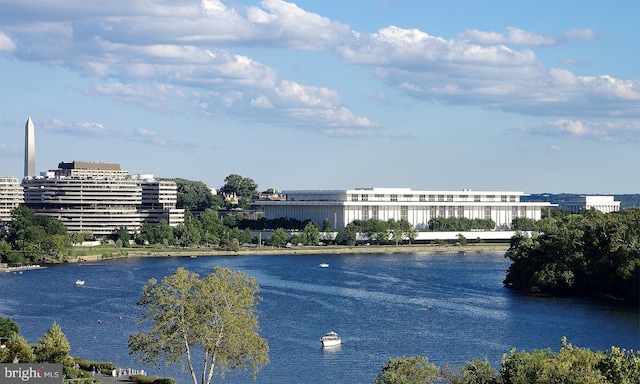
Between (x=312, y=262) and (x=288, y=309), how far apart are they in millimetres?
34794

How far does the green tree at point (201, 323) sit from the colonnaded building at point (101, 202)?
8701cm

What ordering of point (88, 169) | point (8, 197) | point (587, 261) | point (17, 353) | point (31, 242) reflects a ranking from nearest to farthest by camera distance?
point (17, 353)
point (587, 261)
point (31, 242)
point (8, 197)
point (88, 169)

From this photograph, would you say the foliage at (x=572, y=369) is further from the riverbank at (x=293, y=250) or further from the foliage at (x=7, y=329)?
the riverbank at (x=293, y=250)

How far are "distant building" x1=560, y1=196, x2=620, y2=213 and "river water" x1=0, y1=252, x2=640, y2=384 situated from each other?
286 ft

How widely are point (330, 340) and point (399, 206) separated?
256ft

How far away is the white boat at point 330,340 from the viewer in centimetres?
4049

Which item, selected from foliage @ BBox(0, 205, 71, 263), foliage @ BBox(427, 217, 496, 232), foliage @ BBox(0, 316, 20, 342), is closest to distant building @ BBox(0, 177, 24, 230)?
A: foliage @ BBox(0, 205, 71, 263)

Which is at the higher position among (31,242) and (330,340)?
(31,242)

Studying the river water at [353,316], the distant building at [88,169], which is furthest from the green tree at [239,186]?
the river water at [353,316]

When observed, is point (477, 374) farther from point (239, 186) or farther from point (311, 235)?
point (239, 186)

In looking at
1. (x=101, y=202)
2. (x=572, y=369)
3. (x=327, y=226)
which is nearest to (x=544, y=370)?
(x=572, y=369)

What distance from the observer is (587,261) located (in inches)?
2306

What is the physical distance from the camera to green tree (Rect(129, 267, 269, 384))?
91.8 ft

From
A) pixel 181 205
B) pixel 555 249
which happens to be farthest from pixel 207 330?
pixel 181 205
